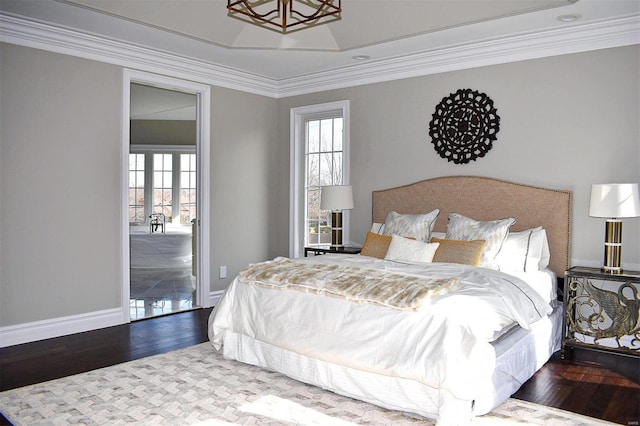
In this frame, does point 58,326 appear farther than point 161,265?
No

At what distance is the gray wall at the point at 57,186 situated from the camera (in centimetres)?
405

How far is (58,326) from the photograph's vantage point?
4.32m

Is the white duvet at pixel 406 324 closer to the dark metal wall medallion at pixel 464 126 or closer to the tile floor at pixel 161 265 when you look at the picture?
the dark metal wall medallion at pixel 464 126

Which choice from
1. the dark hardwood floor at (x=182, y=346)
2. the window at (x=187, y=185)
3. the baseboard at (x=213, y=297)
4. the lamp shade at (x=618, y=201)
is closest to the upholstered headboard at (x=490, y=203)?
the lamp shade at (x=618, y=201)

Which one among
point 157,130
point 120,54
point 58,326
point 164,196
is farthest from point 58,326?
point 157,130

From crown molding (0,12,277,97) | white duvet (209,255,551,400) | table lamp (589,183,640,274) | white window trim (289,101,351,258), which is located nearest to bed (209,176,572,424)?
white duvet (209,255,551,400)

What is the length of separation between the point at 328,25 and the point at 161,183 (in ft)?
19.4

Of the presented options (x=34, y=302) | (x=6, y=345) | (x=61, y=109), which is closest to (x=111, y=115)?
(x=61, y=109)

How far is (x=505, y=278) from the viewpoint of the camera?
3455 millimetres

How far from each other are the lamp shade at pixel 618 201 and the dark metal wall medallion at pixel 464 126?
3.79 feet

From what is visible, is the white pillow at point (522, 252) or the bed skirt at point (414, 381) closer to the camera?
the bed skirt at point (414, 381)

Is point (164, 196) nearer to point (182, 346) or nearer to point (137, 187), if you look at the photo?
point (137, 187)

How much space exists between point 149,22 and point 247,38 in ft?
3.22

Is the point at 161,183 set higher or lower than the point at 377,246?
higher
